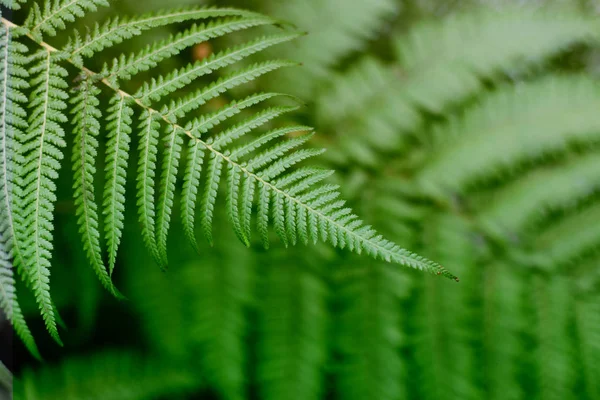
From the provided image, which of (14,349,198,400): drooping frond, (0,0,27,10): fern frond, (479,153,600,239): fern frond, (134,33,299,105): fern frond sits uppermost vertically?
(0,0,27,10): fern frond

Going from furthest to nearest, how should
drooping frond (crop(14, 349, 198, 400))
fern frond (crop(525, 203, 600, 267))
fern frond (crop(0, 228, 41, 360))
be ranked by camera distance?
fern frond (crop(525, 203, 600, 267)), drooping frond (crop(14, 349, 198, 400)), fern frond (crop(0, 228, 41, 360))

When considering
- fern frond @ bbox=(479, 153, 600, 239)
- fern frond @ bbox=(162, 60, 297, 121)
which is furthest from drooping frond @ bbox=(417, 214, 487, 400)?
fern frond @ bbox=(162, 60, 297, 121)

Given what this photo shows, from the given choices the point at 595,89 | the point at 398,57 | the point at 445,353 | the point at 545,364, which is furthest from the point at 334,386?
the point at 595,89

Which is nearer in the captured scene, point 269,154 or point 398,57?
point 269,154

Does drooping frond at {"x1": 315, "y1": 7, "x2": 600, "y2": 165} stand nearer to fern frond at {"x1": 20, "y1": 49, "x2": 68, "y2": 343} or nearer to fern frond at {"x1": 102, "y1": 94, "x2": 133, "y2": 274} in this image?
fern frond at {"x1": 102, "y1": 94, "x2": 133, "y2": 274}

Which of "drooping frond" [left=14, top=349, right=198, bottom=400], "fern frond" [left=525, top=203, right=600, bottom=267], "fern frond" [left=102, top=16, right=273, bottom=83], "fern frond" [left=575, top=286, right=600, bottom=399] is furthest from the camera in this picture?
"fern frond" [left=525, top=203, right=600, bottom=267]

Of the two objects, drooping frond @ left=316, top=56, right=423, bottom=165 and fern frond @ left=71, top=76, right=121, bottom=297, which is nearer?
fern frond @ left=71, top=76, right=121, bottom=297

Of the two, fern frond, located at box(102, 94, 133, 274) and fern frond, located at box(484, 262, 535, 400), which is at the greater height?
fern frond, located at box(102, 94, 133, 274)

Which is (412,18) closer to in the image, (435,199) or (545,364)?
(435,199)
